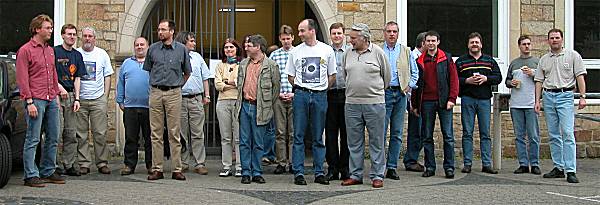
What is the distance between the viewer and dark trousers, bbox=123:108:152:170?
10469 millimetres

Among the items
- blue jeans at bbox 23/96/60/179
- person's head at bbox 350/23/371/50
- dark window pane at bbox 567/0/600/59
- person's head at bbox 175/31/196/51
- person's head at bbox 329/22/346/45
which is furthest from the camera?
dark window pane at bbox 567/0/600/59

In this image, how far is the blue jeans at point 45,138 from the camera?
9.02m

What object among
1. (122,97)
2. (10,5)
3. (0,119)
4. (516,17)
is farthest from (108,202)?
→ (516,17)

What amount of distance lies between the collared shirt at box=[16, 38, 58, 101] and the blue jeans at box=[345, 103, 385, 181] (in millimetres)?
3075

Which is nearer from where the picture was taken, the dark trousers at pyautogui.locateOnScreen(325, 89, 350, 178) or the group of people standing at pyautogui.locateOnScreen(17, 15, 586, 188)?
the group of people standing at pyautogui.locateOnScreen(17, 15, 586, 188)

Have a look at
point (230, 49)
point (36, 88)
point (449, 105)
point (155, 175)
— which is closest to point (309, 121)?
point (230, 49)

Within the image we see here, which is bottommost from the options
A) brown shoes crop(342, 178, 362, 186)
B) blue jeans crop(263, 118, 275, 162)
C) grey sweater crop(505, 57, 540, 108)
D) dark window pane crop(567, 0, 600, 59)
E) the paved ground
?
the paved ground

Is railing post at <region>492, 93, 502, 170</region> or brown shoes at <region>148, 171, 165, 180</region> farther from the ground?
railing post at <region>492, 93, 502, 170</region>

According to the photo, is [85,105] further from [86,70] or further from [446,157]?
[446,157]

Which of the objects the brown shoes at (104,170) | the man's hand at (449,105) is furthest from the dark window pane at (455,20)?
the brown shoes at (104,170)

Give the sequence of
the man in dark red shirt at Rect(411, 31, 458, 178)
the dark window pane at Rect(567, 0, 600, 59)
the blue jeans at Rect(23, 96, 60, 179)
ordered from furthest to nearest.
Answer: the dark window pane at Rect(567, 0, 600, 59) < the man in dark red shirt at Rect(411, 31, 458, 178) < the blue jeans at Rect(23, 96, 60, 179)

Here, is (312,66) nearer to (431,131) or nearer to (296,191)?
(296,191)

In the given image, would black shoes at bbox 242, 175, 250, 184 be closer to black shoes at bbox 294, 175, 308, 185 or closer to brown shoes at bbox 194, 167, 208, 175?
black shoes at bbox 294, 175, 308, 185

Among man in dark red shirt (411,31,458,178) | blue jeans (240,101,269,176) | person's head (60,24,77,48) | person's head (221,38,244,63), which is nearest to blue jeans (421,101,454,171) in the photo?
man in dark red shirt (411,31,458,178)
